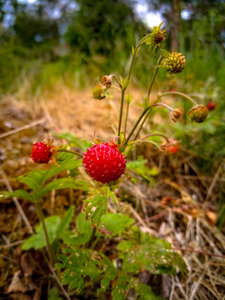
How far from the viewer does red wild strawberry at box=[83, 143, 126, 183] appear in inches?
29.1

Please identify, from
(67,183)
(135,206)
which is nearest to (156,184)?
(135,206)

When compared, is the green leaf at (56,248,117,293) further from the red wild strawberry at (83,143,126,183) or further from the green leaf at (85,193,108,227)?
the red wild strawberry at (83,143,126,183)

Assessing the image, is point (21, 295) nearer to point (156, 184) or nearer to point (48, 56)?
point (156, 184)

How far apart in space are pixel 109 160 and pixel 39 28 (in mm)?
12540

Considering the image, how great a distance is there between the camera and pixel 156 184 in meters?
1.77

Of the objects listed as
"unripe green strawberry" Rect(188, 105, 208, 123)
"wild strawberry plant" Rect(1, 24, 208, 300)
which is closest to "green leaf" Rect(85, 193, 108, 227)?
"wild strawberry plant" Rect(1, 24, 208, 300)

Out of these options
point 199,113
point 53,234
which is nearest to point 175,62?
point 199,113

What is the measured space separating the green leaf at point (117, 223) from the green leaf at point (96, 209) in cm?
31

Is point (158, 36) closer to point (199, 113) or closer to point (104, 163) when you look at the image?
point (199, 113)

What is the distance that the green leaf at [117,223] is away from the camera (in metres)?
1.01

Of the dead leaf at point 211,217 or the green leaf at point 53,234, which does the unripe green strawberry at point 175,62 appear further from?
Answer: the dead leaf at point 211,217

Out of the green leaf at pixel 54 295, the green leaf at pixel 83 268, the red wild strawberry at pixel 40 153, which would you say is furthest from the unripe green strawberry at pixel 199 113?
the green leaf at pixel 54 295

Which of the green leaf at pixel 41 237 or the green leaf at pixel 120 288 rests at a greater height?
the green leaf at pixel 41 237

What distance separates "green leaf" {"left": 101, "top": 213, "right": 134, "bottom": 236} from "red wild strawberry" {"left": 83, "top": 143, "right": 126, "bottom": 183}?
1.22 ft
